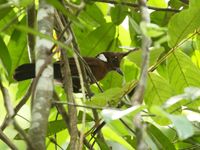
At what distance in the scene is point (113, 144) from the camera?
1.67 m

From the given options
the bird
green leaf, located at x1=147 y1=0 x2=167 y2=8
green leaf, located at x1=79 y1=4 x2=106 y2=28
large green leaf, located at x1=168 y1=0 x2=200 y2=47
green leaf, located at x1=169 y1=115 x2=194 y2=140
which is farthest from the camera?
green leaf, located at x1=147 y1=0 x2=167 y2=8

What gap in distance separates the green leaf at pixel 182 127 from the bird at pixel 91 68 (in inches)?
40.8

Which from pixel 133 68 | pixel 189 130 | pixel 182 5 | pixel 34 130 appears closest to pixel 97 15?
pixel 133 68

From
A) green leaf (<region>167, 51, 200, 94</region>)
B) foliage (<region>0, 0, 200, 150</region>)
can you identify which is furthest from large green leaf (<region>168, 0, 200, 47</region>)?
green leaf (<region>167, 51, 200, 94</region>)

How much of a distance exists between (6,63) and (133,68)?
0.53 meters

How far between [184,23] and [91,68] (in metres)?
1.09

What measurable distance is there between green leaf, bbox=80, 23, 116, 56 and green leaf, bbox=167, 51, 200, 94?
0.35 metres

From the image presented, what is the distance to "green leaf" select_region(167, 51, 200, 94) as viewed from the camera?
172cm

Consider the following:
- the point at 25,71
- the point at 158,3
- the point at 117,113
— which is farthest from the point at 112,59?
the point at 117,113

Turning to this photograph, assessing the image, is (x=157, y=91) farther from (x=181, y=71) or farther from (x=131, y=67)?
(x=131, y=67)

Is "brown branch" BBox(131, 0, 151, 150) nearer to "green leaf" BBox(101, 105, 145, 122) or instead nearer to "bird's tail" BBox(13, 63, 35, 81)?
"green leaf" BBox(101, 105, 145, 122)

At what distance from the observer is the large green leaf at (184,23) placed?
156cm

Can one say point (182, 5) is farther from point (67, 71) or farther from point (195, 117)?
→ point (67, 71)

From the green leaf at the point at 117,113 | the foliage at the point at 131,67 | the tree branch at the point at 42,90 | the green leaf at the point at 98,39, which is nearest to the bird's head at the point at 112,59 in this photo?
the foliage at the point at 131,67
